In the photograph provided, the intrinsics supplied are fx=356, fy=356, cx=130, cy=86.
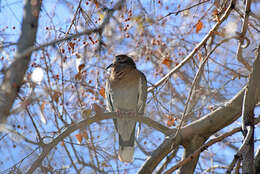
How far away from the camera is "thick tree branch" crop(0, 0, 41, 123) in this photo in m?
1.45

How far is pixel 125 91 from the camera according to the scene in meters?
4.98

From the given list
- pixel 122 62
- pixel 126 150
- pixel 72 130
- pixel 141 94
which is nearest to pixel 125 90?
pixel 141 94

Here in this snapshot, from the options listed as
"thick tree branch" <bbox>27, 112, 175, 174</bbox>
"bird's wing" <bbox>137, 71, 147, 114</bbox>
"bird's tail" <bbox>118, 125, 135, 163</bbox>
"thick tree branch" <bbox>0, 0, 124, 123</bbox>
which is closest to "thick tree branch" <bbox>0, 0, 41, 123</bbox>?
"thick tree branch" <bbox>0, 0, 124, 123</bbox>

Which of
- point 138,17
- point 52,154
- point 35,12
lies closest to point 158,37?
point 138,17

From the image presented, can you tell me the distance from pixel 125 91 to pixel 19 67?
355 centimetres

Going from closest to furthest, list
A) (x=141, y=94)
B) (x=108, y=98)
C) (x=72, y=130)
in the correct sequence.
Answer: (x=72, y=130) → (x=141, y=94) → (x=108, y=98)

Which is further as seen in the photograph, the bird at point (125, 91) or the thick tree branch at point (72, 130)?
the bird at point (125, 91)

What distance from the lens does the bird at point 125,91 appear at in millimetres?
4977

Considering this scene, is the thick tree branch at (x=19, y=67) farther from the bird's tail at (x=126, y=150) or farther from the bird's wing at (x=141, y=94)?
the bird's tail at (x=126, y=150)

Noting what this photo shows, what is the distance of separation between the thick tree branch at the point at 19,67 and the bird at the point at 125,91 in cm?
340

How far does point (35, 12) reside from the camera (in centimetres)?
164

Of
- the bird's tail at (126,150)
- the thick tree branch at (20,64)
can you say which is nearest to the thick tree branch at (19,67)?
the thick tree branch at (20,64)

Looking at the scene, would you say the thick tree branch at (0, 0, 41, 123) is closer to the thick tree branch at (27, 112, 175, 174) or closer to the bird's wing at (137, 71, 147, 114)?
the thick tree branch at (27, 112, 175, 174)

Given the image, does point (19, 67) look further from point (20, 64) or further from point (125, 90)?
point (125, 90)
